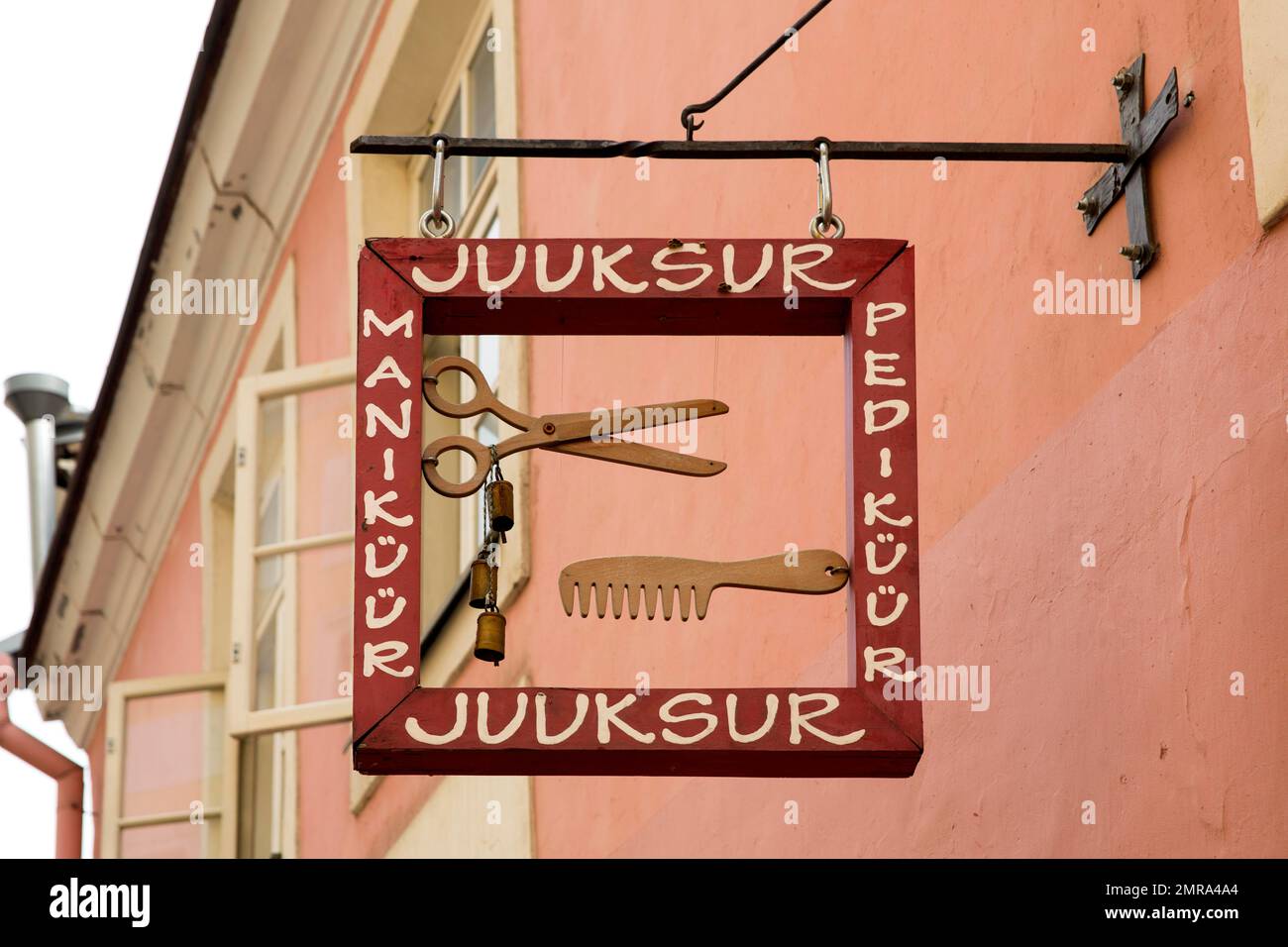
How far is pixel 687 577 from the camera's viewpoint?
9.32 feet

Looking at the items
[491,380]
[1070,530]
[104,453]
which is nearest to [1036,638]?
[1070,530]

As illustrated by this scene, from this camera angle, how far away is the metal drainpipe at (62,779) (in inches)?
480

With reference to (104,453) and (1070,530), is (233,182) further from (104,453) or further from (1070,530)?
(1070,530)

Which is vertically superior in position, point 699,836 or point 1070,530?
point 1070,530

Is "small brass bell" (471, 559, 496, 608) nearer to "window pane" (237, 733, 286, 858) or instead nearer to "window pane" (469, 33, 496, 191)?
"window pane" (469, 33, 496, 191)

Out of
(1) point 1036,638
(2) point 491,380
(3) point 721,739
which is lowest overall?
(3) point 721,739

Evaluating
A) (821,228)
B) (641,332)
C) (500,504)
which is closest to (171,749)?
(500,504)

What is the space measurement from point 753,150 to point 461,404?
549 millimetres

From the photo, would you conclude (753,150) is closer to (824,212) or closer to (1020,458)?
(824,212)

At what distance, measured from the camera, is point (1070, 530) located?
3.26m

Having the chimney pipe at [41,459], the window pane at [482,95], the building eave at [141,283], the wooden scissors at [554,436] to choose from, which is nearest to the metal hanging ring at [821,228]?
the wooden scissors at [554,436]
